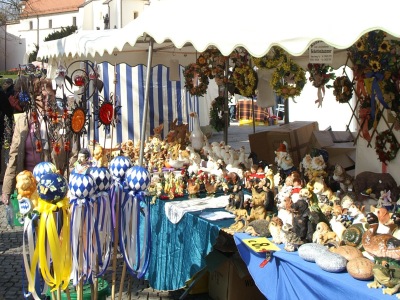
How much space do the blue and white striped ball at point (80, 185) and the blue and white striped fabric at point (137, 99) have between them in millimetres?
5808

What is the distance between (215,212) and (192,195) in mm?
511

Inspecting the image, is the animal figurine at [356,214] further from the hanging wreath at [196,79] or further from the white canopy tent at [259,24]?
the hanging wreath at [196,79]

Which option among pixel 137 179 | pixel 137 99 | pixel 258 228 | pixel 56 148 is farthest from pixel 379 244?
pixel 137 99

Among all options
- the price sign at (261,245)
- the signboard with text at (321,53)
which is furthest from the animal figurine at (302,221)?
the signboard with text at (321,53)

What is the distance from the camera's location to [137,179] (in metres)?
2.82

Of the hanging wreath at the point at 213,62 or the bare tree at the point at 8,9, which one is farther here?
the bare tree at the point at 8,9

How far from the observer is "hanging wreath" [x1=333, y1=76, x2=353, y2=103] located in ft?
13.3

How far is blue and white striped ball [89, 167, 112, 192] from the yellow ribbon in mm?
173

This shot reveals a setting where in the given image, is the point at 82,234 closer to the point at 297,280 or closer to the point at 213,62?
the point at 297,280

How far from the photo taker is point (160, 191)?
12.8 feet

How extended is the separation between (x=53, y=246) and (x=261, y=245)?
1.05 meters

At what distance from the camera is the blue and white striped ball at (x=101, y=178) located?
8.65ft

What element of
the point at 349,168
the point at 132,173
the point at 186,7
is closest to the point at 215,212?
the point at 132,173

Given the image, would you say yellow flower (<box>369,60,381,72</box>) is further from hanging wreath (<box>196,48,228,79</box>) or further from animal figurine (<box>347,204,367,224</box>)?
hanging wreath (<box>196,48,228,79</box>)
